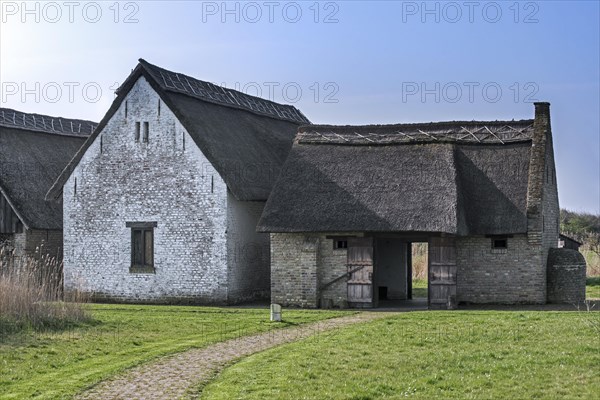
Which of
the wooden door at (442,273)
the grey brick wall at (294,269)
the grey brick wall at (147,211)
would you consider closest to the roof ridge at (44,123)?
the grey brick wall at (147,211)

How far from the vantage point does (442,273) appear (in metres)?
28.1

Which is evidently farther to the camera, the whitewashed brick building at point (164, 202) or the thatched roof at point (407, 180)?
the whitewashed brick building at point (164, 202)

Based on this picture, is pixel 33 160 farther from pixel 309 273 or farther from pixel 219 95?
pixel 309 273

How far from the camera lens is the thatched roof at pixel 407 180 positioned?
28.1 meters

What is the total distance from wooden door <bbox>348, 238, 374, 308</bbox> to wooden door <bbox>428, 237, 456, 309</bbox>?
1.87 meters

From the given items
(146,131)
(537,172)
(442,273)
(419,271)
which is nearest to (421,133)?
(537,172)

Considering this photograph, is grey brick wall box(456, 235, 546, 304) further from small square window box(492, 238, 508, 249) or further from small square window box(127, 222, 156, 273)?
small square window box(127, 222, 156, 273)

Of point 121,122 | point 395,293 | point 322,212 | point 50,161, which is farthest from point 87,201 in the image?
point 395,293

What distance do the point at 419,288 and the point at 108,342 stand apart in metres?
19.4

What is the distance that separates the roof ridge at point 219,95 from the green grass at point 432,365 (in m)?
14.1

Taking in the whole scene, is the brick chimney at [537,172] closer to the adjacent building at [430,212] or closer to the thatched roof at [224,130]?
the adjacent building at [430,212]

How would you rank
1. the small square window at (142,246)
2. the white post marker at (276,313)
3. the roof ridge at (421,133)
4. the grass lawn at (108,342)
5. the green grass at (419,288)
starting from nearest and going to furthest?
the grass lawn at (108,342) → the white post marker at (276,313) → the roof ridge at (421,133) → the small square window at (142,246) → the green grass at (419,288)

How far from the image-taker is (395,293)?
33.2 metres

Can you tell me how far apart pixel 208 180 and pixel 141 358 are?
1320 cm
